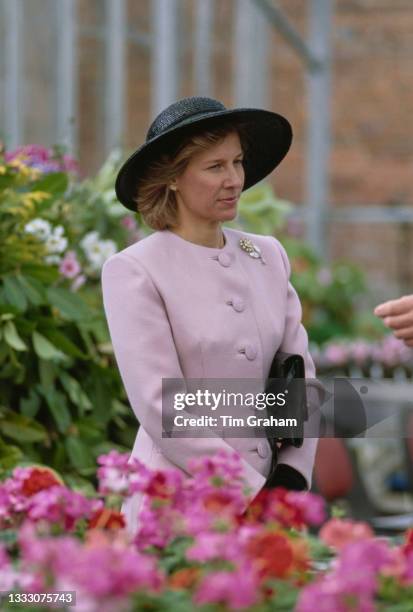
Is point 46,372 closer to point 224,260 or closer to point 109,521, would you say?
point 224,260

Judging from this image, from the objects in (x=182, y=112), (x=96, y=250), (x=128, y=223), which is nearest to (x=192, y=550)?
(x=182, y=112)

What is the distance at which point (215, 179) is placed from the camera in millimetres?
2137

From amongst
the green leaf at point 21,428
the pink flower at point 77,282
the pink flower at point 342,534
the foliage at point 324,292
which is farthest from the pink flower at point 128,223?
the foliage at point 324,292

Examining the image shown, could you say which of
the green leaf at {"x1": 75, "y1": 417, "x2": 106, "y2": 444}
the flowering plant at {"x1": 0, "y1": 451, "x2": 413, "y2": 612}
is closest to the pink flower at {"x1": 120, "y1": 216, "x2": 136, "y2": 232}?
the green leaf at {"x1": 75, "y1": 417, "x2": 106, "y2": 444}

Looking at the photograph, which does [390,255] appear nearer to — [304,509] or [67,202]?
[67,202]

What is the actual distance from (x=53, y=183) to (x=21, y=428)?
1.91ft

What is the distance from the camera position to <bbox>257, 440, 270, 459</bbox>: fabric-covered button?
2.16 m

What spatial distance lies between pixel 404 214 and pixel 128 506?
766 centimetres

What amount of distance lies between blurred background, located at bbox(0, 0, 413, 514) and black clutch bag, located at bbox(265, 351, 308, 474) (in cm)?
105

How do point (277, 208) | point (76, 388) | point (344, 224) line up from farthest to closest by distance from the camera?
point (344, 224) → point (277, 208) → point (76, 388)

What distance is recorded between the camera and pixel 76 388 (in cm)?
342

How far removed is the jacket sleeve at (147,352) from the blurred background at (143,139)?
1043 mm

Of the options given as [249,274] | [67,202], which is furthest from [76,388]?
[249,274]

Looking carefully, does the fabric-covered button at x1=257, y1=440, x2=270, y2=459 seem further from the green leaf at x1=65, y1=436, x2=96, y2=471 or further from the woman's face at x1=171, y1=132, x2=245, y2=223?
the green leaf at x1=65, y1=436, x2=96, y2=471
